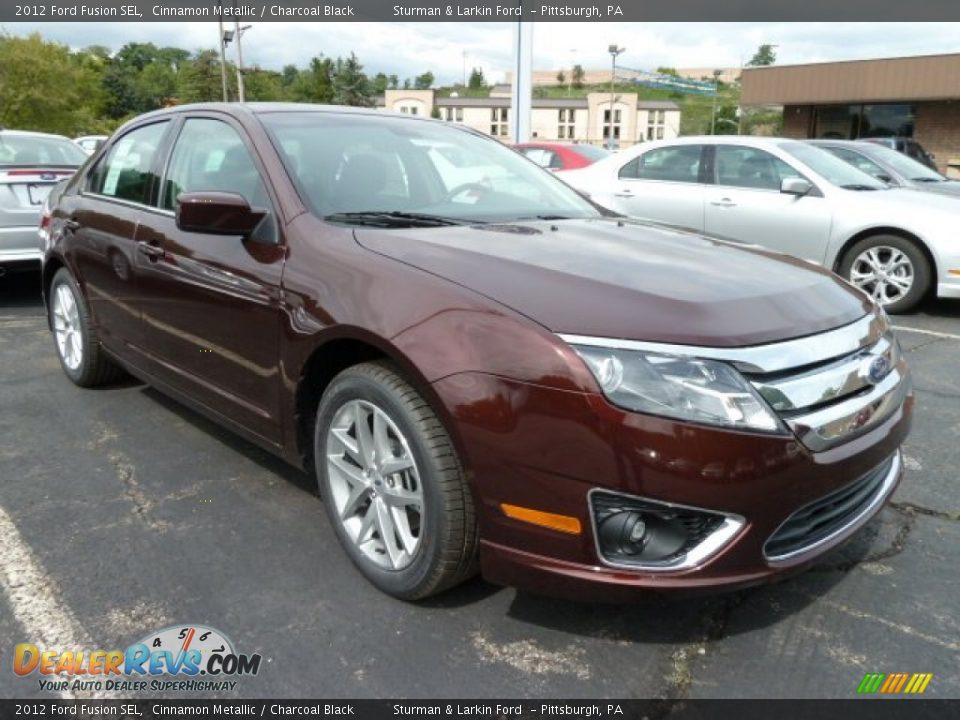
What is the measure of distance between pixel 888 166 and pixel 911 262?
313 cm

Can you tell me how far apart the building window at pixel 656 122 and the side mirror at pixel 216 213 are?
128 metres

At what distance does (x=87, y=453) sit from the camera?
3.55m

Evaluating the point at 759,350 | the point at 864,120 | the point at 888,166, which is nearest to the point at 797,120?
the point at 864,120

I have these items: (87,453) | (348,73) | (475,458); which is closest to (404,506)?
(475,458)

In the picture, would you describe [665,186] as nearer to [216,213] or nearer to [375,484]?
[216,213]

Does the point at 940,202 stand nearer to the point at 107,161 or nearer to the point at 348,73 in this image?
the point at 107,161

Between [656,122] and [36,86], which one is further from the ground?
[656,122]

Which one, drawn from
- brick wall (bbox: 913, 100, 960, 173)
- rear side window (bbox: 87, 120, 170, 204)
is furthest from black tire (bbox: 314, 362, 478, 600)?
brick wall (bbox: 913, 100, 960, 173)

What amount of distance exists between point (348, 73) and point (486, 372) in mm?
119368

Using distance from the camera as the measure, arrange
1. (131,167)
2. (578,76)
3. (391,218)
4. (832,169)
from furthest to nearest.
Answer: (578,76)
(832,169)
(131,167)
(391,218)

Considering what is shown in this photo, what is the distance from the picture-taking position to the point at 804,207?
6.88 m

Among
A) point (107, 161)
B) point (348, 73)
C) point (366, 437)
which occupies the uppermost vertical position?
point (348, 73)

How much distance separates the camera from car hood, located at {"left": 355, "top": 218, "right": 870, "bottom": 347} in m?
1.94
